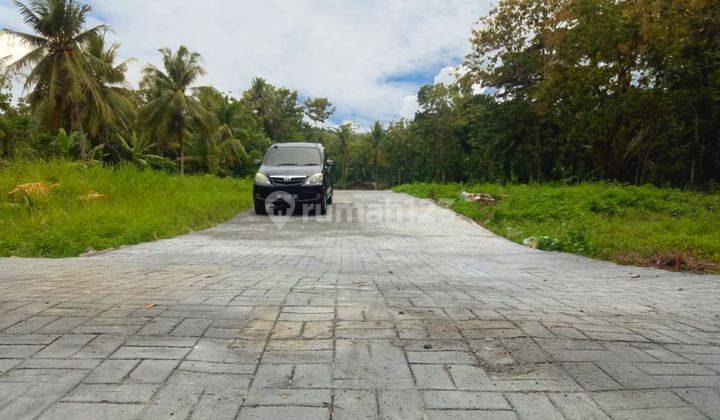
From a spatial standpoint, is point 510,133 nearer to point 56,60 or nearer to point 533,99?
point 533,99

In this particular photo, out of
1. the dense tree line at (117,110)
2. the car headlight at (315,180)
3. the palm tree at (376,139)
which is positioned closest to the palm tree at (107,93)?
the dense tree line at (117,110)

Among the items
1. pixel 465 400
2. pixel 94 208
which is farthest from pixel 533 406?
pixel 94 208

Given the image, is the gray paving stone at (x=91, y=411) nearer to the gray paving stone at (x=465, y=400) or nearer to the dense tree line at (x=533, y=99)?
the gray paving stone at (x=465, y=400)

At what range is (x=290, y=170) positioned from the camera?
1186cm

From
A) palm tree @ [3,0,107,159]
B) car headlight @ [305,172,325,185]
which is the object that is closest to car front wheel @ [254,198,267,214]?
car headlight @ [305,172,325,185]

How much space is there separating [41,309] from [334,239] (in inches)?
231

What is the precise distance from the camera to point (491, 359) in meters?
2.33

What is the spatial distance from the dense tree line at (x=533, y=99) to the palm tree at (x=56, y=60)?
6 cm

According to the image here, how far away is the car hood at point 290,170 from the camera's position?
11.7 metres

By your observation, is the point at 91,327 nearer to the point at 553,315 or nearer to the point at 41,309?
the point at 41,309

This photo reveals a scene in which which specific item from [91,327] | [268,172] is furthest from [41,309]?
[268,172]

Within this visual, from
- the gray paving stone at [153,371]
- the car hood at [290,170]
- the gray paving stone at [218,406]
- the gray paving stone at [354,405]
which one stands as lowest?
the gray paving stone at [354,405]

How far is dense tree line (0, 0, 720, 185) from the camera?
60.6ft

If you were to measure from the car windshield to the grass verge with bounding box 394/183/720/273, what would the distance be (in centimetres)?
489
